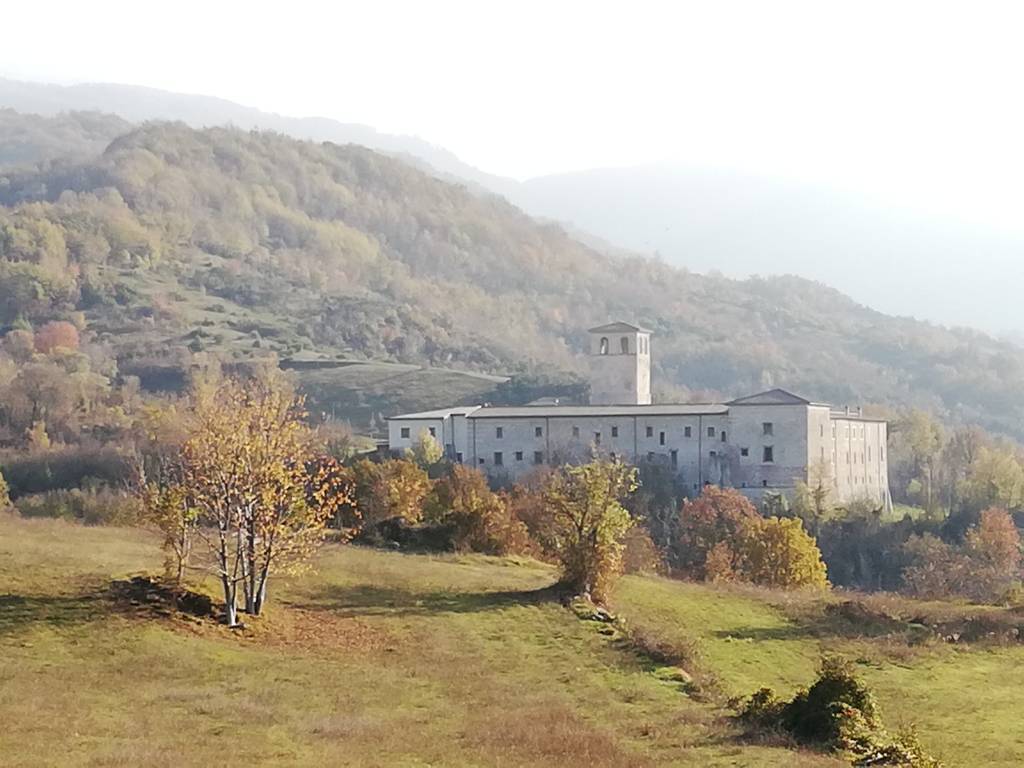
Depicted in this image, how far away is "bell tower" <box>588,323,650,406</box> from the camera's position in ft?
340

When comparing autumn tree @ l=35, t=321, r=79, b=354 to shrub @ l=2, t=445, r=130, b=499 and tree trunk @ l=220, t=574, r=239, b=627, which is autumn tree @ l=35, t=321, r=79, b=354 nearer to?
shrub @ l=2, t=445, r=130, b=499

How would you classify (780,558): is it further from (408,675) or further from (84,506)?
(408,675)

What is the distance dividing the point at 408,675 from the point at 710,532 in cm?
4621

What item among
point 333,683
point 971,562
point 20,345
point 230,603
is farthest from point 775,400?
point 20,345

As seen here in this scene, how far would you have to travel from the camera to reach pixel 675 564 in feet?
220

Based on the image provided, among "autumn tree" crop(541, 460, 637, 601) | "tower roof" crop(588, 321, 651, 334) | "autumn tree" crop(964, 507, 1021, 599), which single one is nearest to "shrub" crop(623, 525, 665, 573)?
"autumn tree" crop(541, 460, 637, 601)

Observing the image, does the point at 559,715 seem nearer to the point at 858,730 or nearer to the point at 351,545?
the point at 858,730

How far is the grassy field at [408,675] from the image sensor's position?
61.9 feet

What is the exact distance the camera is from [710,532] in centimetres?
6988

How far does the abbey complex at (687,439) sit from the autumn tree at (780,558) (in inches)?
997

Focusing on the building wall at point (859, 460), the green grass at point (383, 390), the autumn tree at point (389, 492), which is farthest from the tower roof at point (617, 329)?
the autumn tree at point (389, 492)

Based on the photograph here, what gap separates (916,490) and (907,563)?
33250 mm

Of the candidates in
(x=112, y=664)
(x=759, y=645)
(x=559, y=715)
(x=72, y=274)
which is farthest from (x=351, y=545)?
(x=72, y=274)

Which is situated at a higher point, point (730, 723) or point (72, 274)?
point (72, 274)
